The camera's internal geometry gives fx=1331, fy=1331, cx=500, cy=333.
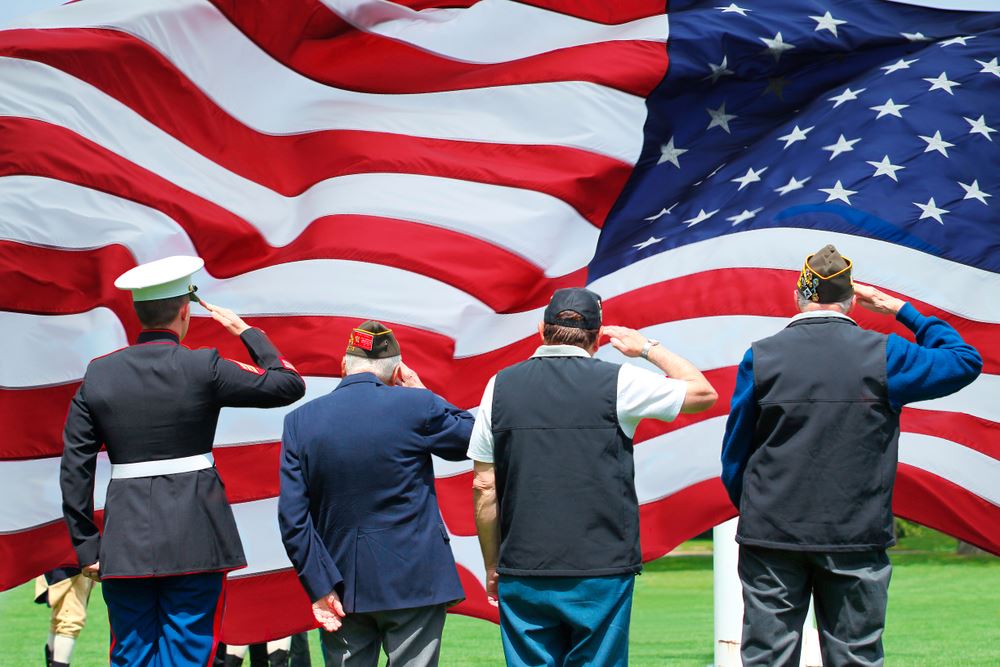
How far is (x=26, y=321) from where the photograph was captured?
17.5ft

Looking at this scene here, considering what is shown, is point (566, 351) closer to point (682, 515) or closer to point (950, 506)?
point (682, 515)

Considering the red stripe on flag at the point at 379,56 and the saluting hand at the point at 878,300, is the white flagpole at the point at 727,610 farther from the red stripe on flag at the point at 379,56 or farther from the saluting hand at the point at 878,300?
the saluting hand at the point at 878,300

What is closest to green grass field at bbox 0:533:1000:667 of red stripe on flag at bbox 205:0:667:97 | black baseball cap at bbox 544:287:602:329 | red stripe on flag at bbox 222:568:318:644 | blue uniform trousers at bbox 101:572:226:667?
red stripe on flag at bbox 222:568:318:644

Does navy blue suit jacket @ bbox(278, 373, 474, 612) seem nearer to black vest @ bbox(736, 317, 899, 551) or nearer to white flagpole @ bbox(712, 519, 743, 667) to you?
black vest @ bbox(736, 317, 899, 551)

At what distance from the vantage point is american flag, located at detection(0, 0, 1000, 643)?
5348mm

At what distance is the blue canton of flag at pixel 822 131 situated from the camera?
5.48 metres

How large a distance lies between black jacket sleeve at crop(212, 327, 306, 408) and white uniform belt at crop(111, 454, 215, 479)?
0.75ft

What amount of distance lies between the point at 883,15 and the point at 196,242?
126 inches

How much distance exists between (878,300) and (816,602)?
1052 millimetres

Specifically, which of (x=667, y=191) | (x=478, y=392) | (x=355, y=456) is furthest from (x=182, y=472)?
(x=667, y=191)

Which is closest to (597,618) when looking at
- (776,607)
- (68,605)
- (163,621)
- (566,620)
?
(566,620)

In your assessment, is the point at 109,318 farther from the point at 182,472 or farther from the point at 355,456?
the point at 355,456

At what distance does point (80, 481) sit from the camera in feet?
15.1

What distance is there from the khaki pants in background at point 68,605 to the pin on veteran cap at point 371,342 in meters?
4.88
